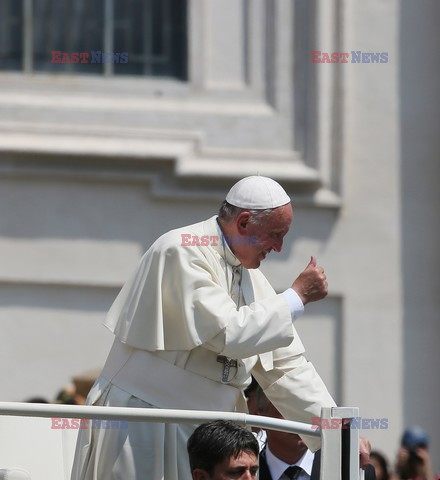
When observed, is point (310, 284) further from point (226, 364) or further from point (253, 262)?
point (226, 364)

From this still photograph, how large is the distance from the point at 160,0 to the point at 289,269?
256cm

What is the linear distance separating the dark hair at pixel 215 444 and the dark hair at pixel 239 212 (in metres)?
0.86

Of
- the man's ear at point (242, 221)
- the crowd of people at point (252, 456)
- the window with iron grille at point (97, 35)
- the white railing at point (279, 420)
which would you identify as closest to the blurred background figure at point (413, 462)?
the crowd of people at point (252, 456)

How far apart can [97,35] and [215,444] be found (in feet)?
25.8

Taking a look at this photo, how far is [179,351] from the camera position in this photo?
6.22m

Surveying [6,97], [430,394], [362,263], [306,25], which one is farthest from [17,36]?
[430,394]

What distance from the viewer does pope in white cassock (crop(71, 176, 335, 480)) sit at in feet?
20.0

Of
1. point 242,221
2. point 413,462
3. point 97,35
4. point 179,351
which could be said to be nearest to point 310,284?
point 242,221

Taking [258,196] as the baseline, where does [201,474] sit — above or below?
below

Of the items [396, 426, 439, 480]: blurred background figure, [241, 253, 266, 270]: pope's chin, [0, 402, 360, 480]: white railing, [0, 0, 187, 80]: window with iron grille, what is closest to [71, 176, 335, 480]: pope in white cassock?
[241, 253, 266, 270]: pope's chin

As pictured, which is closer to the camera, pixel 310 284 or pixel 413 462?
pixel 310 284

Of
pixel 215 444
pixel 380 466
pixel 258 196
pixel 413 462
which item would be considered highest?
pixel 258 196

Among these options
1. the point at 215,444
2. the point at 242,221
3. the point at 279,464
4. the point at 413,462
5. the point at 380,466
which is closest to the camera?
the point at 215,444

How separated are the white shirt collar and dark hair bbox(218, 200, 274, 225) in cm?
114
